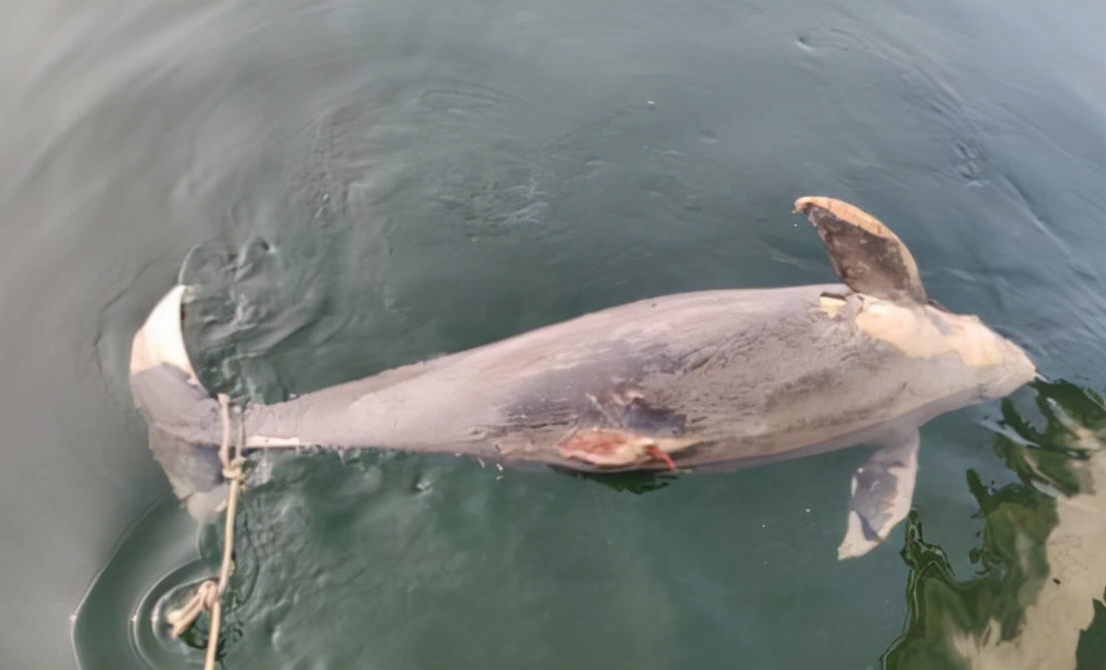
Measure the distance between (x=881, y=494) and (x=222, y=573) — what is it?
12.6 ft

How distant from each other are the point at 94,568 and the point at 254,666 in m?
1.08

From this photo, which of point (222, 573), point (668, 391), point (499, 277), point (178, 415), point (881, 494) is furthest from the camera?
point (499, 277)

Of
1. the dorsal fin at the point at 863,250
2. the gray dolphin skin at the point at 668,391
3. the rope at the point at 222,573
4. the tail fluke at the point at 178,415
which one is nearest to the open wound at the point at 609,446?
the gray dolphin skin at the point at 668,391

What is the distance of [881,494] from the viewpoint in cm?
517

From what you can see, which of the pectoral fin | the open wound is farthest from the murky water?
the open wound

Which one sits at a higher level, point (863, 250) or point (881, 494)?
point (863, 250)

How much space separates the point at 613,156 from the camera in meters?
6.71

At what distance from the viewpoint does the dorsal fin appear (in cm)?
489

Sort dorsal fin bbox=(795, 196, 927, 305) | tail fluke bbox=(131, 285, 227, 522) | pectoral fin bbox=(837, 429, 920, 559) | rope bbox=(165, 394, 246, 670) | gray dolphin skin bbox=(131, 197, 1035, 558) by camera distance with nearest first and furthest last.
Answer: rope bbox=(165, 394, 246, 670) < tail fluke bbox=(131, 285, 227, 522) < gray dolphin skin bbox=(131, 197, 1035, 558) < dorsal fin bbox=(795, 196, 927, 305) < pectoral fin bbox=(837, 429, 920, 559)

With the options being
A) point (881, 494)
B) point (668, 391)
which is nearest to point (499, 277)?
point (668, 391)

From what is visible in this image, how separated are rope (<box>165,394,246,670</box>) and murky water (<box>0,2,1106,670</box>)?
22 cm

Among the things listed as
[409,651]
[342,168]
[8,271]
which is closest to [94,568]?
[409,651]

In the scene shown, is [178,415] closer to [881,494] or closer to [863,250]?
[863,250]

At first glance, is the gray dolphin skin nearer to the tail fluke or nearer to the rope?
the tail fluke
